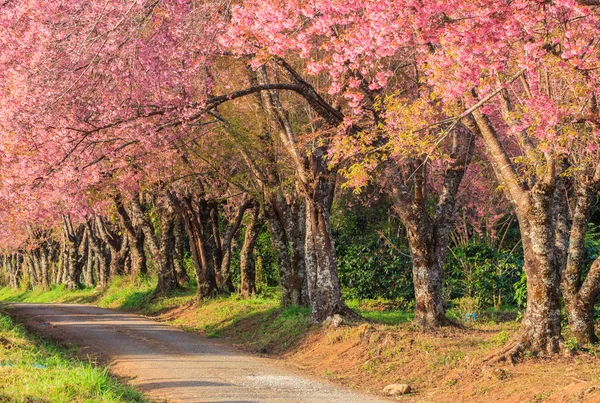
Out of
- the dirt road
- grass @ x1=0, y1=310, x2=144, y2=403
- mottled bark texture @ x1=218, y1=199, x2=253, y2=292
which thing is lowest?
the dirt road

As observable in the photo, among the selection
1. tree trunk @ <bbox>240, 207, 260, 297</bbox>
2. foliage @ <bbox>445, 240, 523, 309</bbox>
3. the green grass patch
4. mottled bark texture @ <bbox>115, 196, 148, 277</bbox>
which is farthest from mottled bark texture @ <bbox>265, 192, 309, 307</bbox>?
mottled bark texture @ <bbox>115, 196, 148, 277</bbox>

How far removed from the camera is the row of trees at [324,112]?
11.6 meters

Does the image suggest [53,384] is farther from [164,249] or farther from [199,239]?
[164,249]

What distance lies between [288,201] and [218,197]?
530 centimetres

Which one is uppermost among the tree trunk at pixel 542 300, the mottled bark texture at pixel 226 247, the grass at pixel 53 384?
the mottled bark texture at pixel 226 247

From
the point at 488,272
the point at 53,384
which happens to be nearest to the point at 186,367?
the point at 53,384

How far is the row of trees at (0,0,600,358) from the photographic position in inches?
456

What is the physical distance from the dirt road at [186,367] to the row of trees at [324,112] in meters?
3.20

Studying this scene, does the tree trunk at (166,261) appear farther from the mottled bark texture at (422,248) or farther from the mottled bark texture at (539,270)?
the mottled bark texture at (539,270)

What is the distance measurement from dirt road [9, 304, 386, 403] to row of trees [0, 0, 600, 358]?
10.5 ft

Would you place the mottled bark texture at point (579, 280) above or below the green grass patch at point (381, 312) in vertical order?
above

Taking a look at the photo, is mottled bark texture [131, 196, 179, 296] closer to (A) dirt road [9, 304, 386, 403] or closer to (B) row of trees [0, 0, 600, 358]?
(B) row of trees [0, 0, 600, 358]

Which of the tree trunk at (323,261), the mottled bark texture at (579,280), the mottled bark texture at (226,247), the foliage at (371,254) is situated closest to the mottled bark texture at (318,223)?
the tree trunk at (323,261)

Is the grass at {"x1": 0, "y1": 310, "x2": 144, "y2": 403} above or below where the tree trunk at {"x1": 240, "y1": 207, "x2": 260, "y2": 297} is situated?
below
